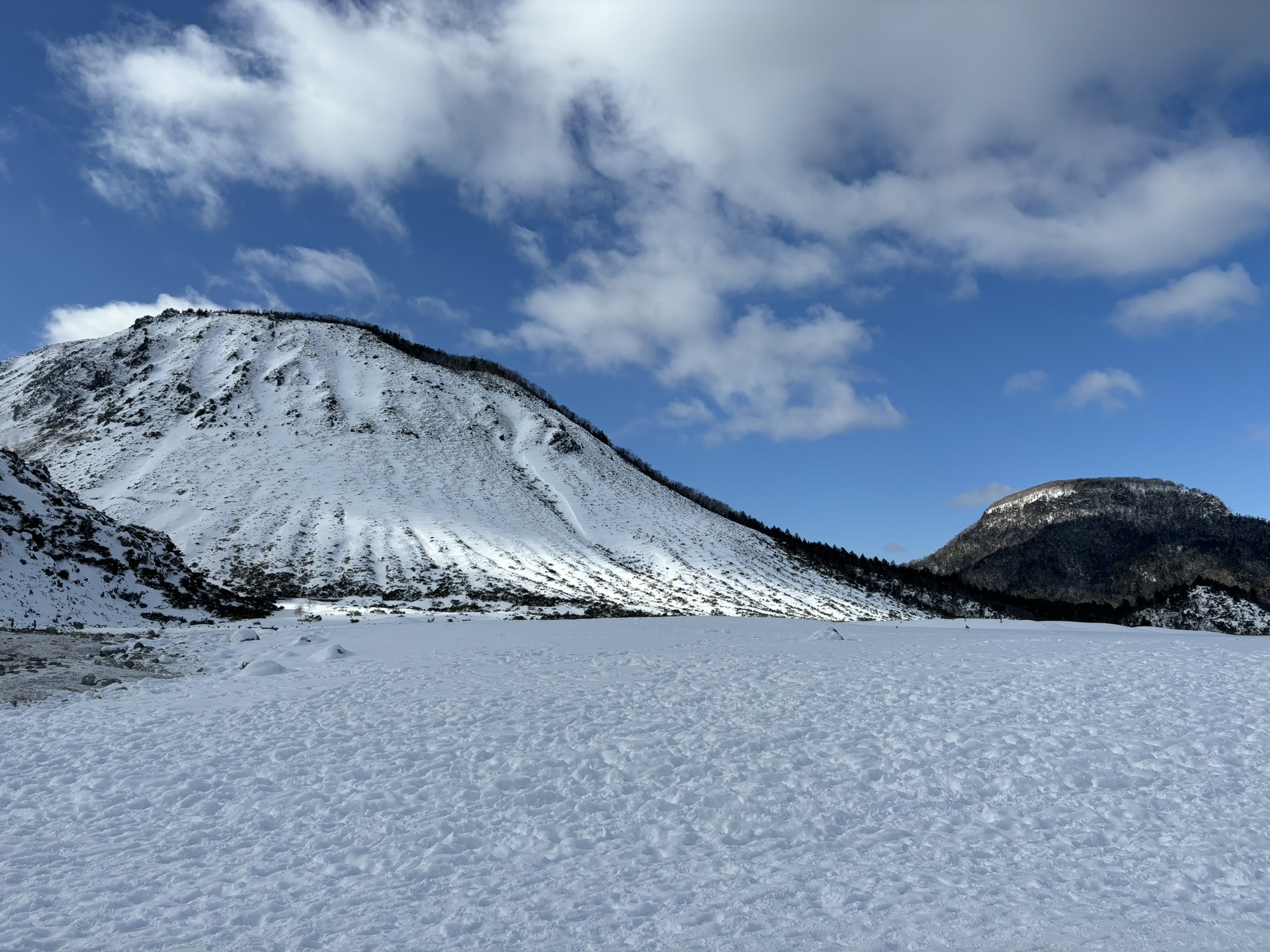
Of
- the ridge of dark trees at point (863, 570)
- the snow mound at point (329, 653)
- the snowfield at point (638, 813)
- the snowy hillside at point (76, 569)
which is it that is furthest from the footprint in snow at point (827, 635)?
the ridge of dark trees at point (863, 570)

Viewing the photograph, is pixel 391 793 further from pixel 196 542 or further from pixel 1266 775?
pixel 196 542

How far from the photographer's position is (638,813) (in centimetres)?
890

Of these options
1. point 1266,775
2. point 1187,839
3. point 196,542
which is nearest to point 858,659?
point 1266,775

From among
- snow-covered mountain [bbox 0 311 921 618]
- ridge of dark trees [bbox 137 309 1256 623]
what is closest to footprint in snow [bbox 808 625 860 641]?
snow-covered mountain [bbox 0 311 921 618]

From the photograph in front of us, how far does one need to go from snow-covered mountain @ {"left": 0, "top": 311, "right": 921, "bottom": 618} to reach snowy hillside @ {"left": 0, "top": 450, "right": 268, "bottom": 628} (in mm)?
11187

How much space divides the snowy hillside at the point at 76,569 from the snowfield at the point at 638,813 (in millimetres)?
11928

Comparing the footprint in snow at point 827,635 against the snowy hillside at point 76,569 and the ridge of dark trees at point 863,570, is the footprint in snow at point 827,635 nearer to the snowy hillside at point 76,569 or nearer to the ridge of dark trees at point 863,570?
the snowy hillside at point 76,569

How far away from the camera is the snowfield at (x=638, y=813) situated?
6500 mm

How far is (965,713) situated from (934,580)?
255 feet

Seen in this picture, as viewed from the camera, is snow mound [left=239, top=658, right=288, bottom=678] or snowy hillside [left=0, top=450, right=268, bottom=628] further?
snowy hillside [left=0, top=450, right=268, bottom=628]

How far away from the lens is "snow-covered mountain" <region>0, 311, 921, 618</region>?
47.0 metres

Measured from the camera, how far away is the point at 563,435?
88.0 metres

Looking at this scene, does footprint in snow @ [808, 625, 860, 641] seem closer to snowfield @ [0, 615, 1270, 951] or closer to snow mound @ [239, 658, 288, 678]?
snowfield @ [0, 615, 1270, 951]

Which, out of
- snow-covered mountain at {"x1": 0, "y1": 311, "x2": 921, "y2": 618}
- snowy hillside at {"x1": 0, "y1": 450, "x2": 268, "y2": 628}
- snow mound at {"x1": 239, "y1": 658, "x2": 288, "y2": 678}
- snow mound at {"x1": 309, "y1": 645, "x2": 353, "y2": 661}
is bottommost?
snow mound at {"x1": 239, "y1": 658, "x2": 288, "y2": 678}
